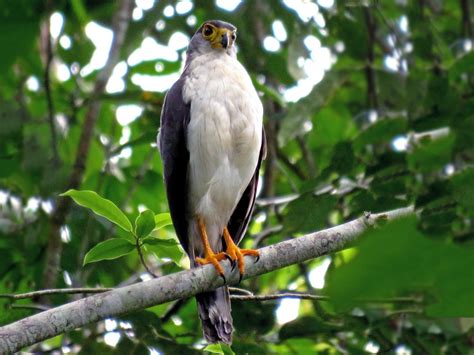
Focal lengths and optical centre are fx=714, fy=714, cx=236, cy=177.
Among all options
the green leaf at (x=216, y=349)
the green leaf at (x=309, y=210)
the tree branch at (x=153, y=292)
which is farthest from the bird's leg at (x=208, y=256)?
→ the green leaf at (x=216, y=349)

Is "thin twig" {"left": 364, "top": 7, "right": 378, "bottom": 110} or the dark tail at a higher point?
"thin twig" {"left": 364, "top": 7, "right": 378, "bottom": 110}

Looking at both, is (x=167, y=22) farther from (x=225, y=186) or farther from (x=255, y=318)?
(x=255, y=318)

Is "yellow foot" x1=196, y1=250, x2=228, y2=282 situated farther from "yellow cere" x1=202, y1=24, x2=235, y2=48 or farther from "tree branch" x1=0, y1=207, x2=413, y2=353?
"yellow cere" x1=202, y1=24, x2=235, y2=48

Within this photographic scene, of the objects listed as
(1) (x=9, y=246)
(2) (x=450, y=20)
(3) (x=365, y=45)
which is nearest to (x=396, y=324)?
(3) (x=365, y=45)

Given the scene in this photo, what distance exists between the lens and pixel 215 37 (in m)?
5.34

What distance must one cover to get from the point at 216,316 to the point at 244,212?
1132 millimetres

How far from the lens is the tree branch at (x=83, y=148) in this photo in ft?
15.2

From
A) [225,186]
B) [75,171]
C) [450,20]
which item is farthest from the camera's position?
[450,20]

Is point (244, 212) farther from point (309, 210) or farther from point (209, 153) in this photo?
point (309, 210)

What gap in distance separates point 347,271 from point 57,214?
14.5ft

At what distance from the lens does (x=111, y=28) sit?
529 cm

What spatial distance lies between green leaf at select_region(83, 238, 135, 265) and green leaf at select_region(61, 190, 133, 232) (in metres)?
0.08

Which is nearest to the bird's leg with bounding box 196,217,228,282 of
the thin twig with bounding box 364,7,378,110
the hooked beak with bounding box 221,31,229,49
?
the hooked beak with bounding box 221,31,229,49

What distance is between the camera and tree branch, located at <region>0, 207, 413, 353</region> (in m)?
2.67
